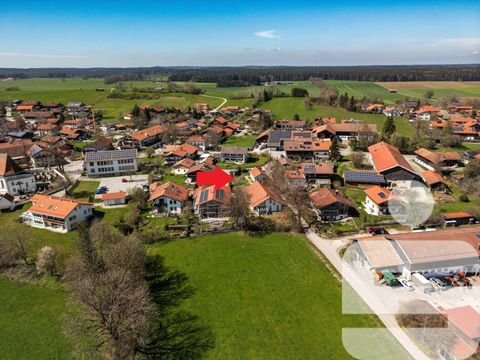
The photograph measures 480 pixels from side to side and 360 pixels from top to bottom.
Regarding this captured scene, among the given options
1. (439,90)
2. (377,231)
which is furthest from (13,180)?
(439,90)

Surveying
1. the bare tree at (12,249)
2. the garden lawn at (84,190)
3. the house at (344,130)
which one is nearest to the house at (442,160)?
the house at (344,130)

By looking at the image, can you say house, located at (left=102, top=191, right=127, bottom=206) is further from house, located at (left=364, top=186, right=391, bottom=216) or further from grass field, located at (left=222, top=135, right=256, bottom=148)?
grass field, located at (left=222, top=135, right=256, bottom=148)

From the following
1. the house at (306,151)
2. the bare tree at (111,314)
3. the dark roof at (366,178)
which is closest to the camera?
the bare tree at (111,314)

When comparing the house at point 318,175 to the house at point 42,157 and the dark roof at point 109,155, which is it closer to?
the dark roof at point 109,155

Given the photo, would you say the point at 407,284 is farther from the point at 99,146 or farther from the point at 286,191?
the point at 99,146

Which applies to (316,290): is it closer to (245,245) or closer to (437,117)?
(245,245)

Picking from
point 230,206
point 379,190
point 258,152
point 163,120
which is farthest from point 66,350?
point 163,120
